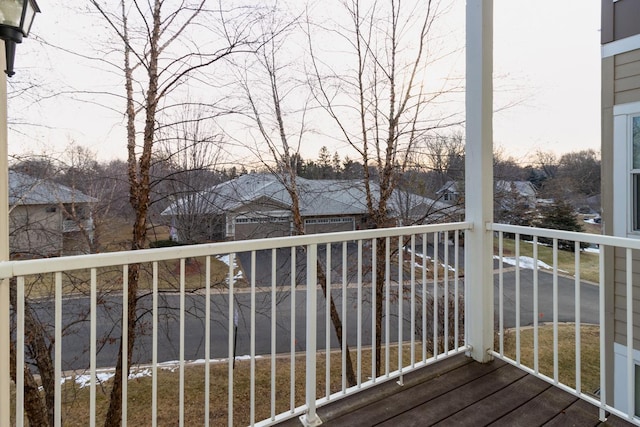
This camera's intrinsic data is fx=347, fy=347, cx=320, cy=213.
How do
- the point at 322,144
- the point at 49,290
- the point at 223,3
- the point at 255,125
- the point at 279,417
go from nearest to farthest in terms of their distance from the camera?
1. the point at 279,417
2. the point at 49,290
3. the point at 223,3
4. the point at 255,125
5. the point at 322,144

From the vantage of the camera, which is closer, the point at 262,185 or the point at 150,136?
the point at 150,136

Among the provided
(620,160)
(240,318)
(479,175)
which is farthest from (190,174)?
(620,160)

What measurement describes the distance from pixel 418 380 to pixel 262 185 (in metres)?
3.17

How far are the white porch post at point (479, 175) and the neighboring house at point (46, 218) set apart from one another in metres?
3.68

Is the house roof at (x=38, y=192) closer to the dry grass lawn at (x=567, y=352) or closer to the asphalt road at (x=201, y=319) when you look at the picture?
the asphalt road at (x=201, y=319)

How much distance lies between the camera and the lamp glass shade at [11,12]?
1.17m

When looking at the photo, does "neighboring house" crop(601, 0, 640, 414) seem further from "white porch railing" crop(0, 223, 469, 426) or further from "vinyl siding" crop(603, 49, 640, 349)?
"white porch railing" crop(0, 223, 469, 426)

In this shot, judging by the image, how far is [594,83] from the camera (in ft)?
11.8

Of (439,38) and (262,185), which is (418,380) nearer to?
(262,185)

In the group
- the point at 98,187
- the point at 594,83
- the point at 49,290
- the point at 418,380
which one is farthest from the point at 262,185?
the point at 594,83

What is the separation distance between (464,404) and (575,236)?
44.1 inches

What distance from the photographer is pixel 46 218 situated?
3459mm

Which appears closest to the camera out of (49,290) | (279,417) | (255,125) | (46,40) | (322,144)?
(279,417)

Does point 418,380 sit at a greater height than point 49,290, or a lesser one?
lesser
